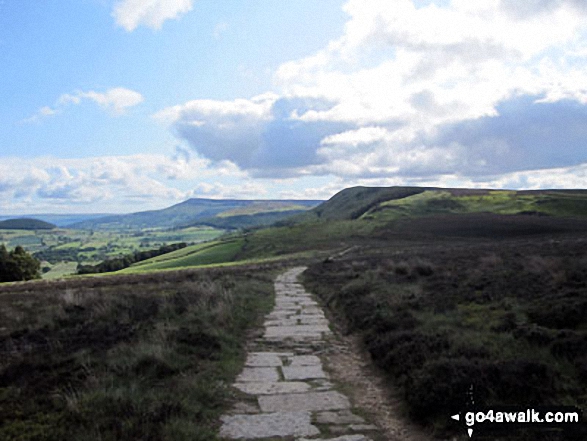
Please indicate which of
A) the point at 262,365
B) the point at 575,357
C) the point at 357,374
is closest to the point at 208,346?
the point at 262,365

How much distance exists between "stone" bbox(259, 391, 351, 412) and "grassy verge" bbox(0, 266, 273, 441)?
0.65 metres

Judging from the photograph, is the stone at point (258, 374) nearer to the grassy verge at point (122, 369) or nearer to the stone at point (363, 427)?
the grassy verge at point (122, 369)

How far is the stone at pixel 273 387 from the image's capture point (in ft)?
23.8

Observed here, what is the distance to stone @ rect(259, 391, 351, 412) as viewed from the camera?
6.55 meters

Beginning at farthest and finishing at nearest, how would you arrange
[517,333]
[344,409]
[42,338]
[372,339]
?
[42,338] < [372,339] < [517,333] < [344,409]

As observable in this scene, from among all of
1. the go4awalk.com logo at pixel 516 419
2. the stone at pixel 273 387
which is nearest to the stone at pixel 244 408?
the stone at pixel 273 387

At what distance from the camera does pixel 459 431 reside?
17.7 feet

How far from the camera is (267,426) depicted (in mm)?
5906

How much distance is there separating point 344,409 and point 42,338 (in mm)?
8072

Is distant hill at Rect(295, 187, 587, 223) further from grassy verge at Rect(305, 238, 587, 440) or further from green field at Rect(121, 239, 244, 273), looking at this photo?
grassy verge at Rect(305, 238, 587, 440)

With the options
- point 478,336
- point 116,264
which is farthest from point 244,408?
point 116,264

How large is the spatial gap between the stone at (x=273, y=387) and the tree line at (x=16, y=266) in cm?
5845

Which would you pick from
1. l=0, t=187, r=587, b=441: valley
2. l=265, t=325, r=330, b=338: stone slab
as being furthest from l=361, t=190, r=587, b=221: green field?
l=265, t=325, r=330, b=338: stone slab

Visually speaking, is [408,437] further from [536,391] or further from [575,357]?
[575,357]
